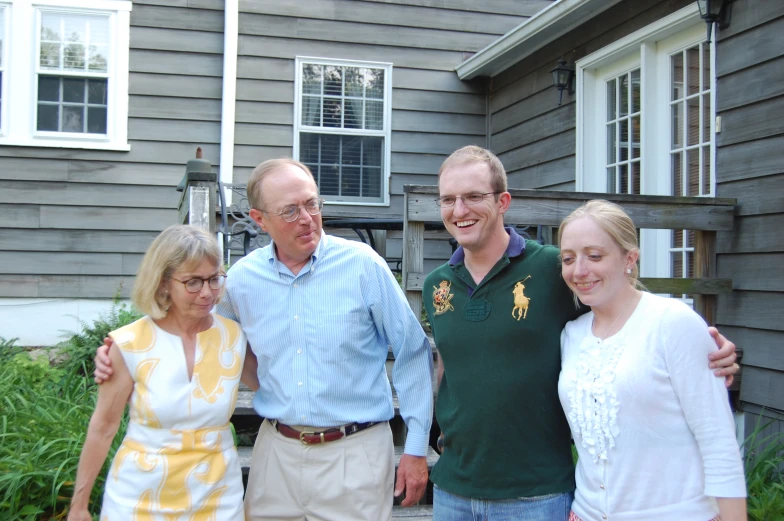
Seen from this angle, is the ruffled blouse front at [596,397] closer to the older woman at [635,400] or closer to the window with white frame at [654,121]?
the older woman at [635,400]

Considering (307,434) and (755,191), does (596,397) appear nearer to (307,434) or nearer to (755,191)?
(307,434)

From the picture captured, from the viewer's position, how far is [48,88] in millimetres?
6824

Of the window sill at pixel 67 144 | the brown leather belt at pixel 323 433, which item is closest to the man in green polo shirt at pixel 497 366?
the brown leather belt at pixel 323 433

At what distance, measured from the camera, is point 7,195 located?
664cm

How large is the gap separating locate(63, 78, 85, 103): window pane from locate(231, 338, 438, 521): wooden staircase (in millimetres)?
4188

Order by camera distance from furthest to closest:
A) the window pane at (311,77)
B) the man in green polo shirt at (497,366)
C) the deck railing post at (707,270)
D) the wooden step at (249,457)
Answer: the window pane at (311,77), the deck railing post at (707,270), the wooden step at (249,457), the man in green polo shirt at (497,366)

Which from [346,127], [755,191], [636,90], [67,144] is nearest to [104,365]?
[755,191]

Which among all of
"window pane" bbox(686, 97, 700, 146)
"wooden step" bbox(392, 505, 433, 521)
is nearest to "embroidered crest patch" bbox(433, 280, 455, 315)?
"wooden step" bbox(392, 505, 433, 521)

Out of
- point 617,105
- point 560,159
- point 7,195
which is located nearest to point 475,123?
point 560,159

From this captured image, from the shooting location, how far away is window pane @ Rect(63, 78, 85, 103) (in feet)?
22.4

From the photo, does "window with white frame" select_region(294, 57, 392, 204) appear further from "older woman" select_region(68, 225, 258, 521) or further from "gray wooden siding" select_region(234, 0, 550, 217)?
"older woman" select_region(68, 225, 258, 521)

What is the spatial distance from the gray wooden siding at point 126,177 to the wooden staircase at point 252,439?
3.48 meters

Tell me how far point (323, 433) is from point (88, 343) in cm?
411

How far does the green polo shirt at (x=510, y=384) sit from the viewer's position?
1903mm
